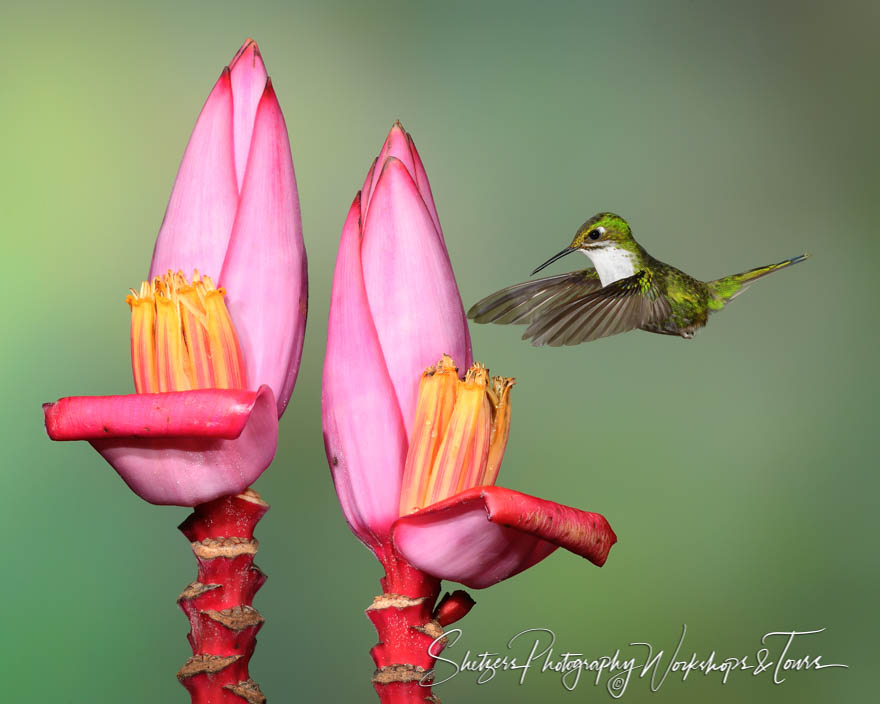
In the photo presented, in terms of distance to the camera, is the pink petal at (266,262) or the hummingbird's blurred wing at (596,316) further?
the hummingbird's blurred wing at (596,316)

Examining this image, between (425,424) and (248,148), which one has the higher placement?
(248,148)

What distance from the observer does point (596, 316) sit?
44 centimetres

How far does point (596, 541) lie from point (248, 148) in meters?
0.17

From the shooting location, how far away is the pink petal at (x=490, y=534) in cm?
27

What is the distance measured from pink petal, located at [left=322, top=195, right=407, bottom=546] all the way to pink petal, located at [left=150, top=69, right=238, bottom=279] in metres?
0.04

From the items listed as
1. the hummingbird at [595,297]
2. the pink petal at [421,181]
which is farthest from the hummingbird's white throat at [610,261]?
the pink petal at [421,181]

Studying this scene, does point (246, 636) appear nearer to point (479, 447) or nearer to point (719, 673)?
point (479, 447)

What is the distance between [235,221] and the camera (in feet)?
1.03

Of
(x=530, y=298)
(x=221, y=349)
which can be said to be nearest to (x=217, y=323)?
(x=221, y=349)

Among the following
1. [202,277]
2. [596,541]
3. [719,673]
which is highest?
[202,277]

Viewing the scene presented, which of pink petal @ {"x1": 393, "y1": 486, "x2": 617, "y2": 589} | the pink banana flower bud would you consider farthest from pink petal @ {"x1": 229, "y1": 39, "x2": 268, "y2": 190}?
pink petal @ {"x1": 393, "y1": 486, "x2": 617, "y2": 589}

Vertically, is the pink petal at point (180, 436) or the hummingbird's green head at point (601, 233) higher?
the hummingbird's green head at point (601, 233)

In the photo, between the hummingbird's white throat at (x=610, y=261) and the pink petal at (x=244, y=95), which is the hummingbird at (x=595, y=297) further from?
the pink petal at (x=244, y=95)

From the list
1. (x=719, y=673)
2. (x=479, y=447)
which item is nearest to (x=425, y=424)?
(x=479, y=447)
